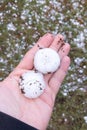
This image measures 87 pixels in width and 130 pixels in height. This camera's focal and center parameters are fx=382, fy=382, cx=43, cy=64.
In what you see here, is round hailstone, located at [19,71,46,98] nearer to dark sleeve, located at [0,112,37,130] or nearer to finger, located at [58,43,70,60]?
finger, located at [58,43,70,60]

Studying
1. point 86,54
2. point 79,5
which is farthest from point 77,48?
point 79,5

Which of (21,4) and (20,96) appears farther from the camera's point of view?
(21,4)

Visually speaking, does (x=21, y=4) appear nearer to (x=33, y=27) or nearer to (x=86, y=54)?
(x=33, y=27)

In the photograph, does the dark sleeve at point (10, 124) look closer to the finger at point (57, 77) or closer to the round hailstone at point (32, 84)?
the round hailstone at point (32, 84)

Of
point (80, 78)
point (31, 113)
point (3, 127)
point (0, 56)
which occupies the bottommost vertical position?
point (80, 78)

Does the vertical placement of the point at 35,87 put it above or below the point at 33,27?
above

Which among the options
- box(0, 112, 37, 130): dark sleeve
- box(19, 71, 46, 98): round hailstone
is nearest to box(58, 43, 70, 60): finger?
box(19, 71, 46, 98): round hailstone

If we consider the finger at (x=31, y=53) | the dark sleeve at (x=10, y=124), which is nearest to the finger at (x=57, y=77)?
the finger at (x=31, y=53)
